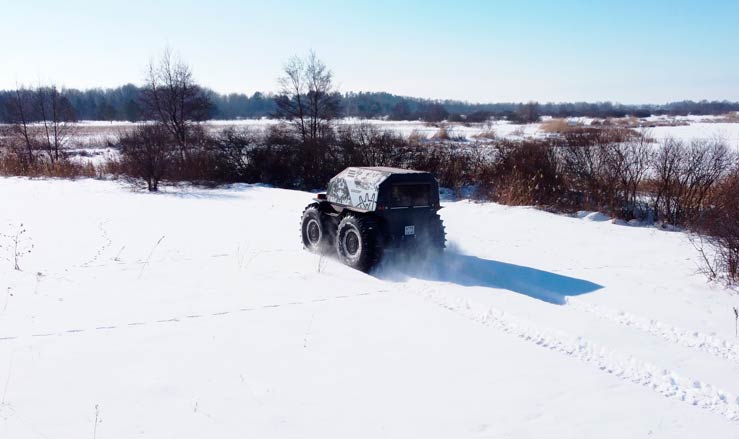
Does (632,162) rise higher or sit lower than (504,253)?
higher

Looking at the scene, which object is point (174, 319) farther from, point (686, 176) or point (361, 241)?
point (686, 176)

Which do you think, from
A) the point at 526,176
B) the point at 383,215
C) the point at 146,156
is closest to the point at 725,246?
the point at 383,215

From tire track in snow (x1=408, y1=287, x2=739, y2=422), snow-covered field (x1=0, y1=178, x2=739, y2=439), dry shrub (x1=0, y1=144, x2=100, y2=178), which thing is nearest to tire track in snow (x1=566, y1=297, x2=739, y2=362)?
snow-covered field (x1=0, y1=178, x2=739, y2=439)

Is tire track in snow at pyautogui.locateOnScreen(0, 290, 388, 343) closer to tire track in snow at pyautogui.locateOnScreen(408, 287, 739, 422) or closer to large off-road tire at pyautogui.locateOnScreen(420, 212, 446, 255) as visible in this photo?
tire track in snow at pyautogui.locateOnScreen(408, 287, 739, 422)

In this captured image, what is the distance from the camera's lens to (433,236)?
817 cm

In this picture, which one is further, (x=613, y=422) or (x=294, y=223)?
(x=294, y=223)

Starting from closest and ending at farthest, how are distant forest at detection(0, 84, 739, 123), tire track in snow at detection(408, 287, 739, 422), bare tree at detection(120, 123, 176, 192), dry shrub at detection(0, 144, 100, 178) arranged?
1. tire track in snow at detection(408, 287, 739, 422)
2. bare tree at detection(120, 123, 176, 192)
3. dry shrub at detection(0, 144, 100, 178)
4. distant forest at detection(0, 84, 739, 123)

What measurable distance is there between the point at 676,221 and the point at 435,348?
1097 cm

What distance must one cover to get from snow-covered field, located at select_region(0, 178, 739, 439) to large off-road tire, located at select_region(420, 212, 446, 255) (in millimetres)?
265

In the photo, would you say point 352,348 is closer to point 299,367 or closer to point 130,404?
point 299,367

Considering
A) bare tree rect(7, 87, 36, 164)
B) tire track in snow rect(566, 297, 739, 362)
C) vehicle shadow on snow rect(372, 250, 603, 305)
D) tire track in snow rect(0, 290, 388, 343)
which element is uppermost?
bare tree rect(7, 87, 36, 164)

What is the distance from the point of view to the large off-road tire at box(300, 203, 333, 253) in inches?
347

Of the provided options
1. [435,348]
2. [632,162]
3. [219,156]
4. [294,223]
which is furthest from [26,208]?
[632,162]

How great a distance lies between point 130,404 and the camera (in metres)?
3.90
